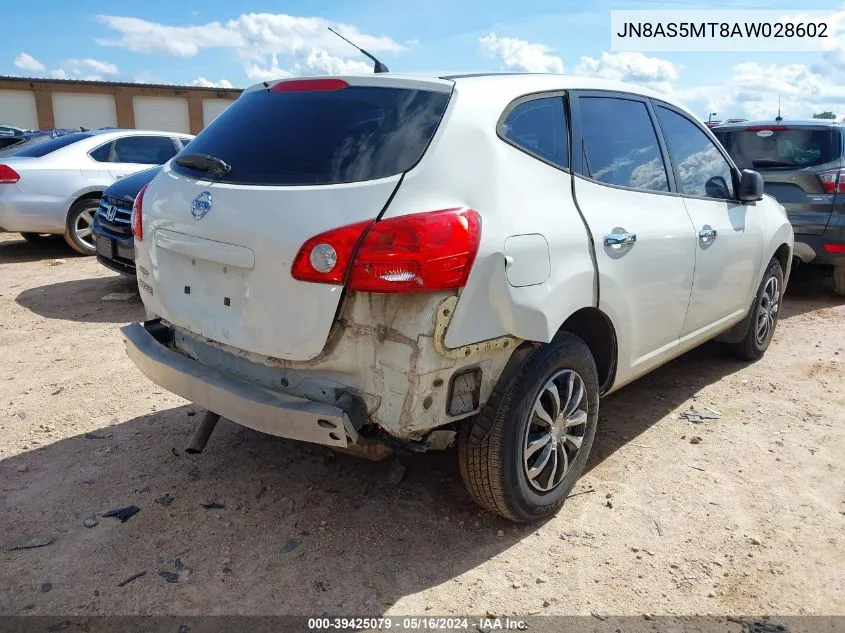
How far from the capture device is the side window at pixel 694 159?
13.1ft

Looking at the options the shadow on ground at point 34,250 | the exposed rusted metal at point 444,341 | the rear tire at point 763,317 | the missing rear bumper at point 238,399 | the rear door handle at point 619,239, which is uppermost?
the rear door handle at point 619,239

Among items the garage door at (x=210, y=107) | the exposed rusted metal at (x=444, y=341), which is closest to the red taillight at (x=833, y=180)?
the exposed rusted metal at (x=444, y=341)

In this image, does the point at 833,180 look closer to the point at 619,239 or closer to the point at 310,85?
the point at 619,239

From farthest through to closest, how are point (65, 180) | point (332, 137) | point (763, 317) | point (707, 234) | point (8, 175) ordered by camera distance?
point (65, 180) → point (8, 175) → point (763, 317) → point (707, 234) → point (332, 137)

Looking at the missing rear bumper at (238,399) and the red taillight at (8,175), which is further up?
the red taillight at (8,175)

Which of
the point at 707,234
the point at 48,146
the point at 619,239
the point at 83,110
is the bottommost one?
the point at 707,234

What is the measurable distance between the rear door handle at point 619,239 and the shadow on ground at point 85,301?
451 centimetres

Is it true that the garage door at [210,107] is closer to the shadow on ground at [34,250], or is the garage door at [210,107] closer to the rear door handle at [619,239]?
the shadow on ground at [34,250]

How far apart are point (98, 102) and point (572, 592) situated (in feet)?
148

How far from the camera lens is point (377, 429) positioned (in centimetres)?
261

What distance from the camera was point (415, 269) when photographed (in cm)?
236

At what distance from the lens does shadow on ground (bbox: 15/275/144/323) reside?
6254mm

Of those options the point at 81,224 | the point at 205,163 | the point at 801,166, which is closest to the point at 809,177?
the point at 801,166

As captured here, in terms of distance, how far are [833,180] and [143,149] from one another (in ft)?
26.8
